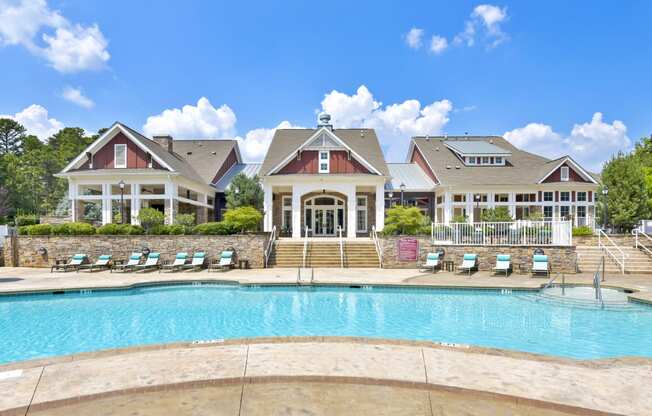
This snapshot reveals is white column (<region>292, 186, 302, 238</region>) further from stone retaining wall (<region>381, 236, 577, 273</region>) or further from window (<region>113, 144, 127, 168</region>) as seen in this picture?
window (<region>113, 144, 127, 168</region>)

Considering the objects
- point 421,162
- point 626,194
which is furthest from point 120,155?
point 626,194

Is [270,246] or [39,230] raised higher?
[39,230]

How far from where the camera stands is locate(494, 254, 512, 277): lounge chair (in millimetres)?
18344

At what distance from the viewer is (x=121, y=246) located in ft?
71.1

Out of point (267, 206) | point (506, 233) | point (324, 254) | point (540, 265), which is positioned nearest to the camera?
point (540, 265)

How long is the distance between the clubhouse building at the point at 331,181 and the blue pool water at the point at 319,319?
458 inches

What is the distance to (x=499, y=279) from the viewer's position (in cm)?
1675

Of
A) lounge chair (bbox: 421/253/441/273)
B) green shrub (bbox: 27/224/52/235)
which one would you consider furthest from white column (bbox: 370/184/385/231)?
green shrub (bbox: 27/224/52/235)

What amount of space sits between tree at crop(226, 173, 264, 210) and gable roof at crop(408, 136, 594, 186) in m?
13.8

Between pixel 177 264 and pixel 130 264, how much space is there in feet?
7.79

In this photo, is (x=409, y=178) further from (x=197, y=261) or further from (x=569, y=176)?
(x=197, y=261)

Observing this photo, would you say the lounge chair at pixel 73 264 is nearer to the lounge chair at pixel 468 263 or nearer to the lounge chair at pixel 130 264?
the lounge chair at pixel 130 264

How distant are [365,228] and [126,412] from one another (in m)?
26.8

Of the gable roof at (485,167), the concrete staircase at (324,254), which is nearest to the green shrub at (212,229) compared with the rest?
the concrete staircase at (324,254)
